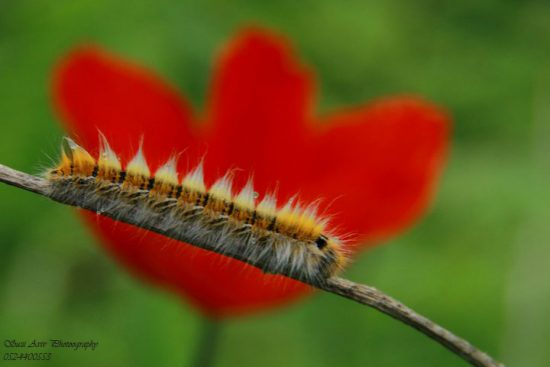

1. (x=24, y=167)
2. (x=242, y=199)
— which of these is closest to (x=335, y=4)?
(x=24, y=167)

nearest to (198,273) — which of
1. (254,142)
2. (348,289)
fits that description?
(254,142)

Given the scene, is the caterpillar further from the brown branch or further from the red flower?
the red flower

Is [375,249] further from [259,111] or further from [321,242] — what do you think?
[321,242]

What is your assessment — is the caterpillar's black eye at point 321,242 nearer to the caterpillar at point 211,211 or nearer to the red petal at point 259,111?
the caterpillar at point 211,211

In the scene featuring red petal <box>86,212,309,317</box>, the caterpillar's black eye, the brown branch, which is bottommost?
the brown branch

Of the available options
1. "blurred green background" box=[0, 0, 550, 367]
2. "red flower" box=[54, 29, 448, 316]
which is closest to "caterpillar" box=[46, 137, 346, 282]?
"red flower" box=[54, 29, 448, 316]

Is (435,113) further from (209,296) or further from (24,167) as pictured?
(24,167)

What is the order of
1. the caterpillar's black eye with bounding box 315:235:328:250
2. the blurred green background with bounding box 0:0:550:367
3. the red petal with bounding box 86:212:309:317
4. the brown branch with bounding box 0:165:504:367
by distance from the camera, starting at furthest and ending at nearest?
1. the blurred green background with bounding box 0:0:550:367
2. the red petal with bounding box 86:212:309:317
3. the caterpillar's black eye with bounding box 315:235:328:250
4. the brown branch with bounding box 0:165:504:367
